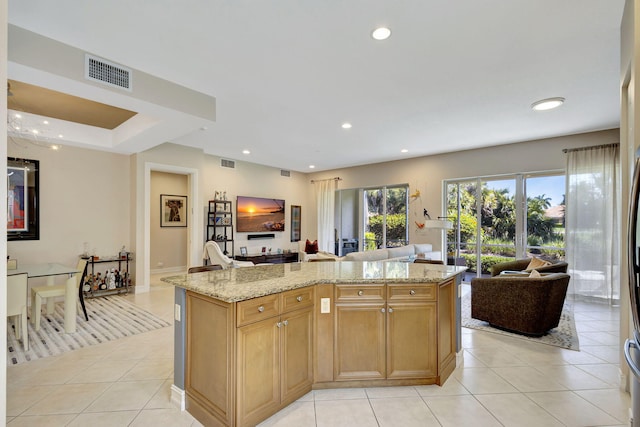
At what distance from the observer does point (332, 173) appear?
8734 mm

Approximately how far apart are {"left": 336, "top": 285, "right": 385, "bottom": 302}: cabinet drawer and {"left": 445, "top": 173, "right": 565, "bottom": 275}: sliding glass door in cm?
462

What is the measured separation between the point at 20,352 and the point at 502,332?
17.0 feet

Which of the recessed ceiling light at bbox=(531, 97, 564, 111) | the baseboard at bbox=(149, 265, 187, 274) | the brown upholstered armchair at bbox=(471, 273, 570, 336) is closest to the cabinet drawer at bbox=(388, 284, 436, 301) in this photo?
the brown upholstered armchair at bbox=(471, 273, 570, 336)

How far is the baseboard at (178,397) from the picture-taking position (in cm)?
218

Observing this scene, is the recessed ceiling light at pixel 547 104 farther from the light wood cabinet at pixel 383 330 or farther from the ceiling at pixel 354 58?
the light wood cabinet at pixel 383 330

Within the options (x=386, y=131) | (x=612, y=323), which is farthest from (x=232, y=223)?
(x=612, y=323)

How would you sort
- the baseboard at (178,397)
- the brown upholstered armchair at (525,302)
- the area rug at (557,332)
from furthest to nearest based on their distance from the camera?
the brown upholstered armchair at (525,302) < the area rug at (557,332) < the baseboard at (178,397)

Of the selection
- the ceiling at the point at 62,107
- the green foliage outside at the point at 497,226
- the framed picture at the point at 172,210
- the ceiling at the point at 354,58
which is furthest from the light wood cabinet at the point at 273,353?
the framed picture at the point at 172,210

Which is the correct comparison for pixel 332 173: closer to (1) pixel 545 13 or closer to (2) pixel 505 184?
(2) pixel 505 184

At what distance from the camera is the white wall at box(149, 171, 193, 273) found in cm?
739

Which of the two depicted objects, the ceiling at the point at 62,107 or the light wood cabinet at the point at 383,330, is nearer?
the light wood cabinet at the point at 383,330

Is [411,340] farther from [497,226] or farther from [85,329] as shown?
[497,226]

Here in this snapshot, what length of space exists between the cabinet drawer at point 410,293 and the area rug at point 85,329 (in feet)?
9.89

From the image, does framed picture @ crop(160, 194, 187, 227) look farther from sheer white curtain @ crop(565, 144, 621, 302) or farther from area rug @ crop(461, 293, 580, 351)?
sheer white curtain @ crop(565, 144, 621, 302)
